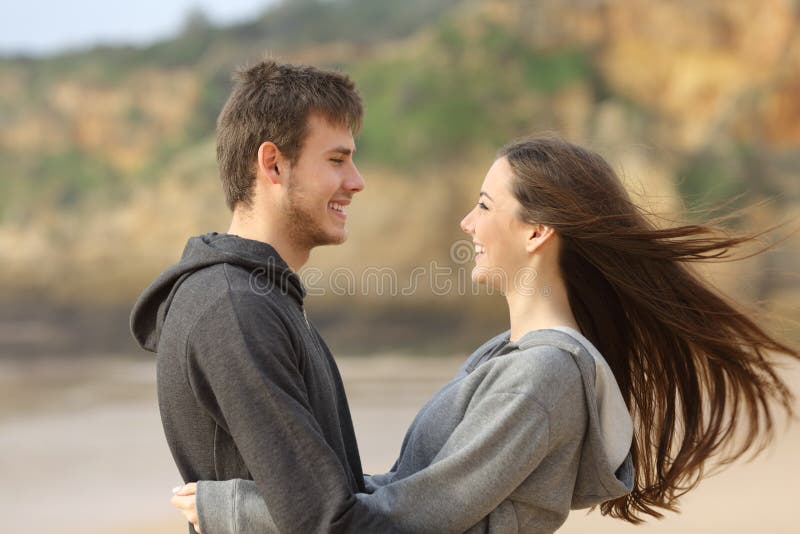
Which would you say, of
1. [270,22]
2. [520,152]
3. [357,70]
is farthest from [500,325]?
[520,152]

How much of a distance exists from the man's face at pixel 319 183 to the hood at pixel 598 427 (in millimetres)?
615

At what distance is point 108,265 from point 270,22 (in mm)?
8383

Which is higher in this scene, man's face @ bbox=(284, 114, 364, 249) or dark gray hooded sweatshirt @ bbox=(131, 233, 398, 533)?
man's face @ bbox=(284, 114, 364, 249)

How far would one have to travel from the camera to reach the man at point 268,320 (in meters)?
2.06

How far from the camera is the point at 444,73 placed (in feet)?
62.2

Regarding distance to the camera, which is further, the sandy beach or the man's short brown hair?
the sandy beach

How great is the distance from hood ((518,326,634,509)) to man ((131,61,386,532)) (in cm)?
57

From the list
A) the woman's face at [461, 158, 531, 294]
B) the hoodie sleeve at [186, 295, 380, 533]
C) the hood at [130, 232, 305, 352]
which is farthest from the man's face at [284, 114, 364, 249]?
the hoodie sleeve at [186, 295, 380, 533]

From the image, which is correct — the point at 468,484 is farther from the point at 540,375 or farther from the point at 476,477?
the point at 540,375

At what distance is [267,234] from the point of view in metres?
2.46

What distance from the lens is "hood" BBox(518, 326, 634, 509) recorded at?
7.50 feet

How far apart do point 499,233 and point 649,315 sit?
0.49 meters

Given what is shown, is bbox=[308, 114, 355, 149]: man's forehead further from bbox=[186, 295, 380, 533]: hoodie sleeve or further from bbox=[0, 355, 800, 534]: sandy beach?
bbox=[0, 355, 800, 534]: sandy beach

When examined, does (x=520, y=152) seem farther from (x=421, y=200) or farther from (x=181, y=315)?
(x=421, y=200)
